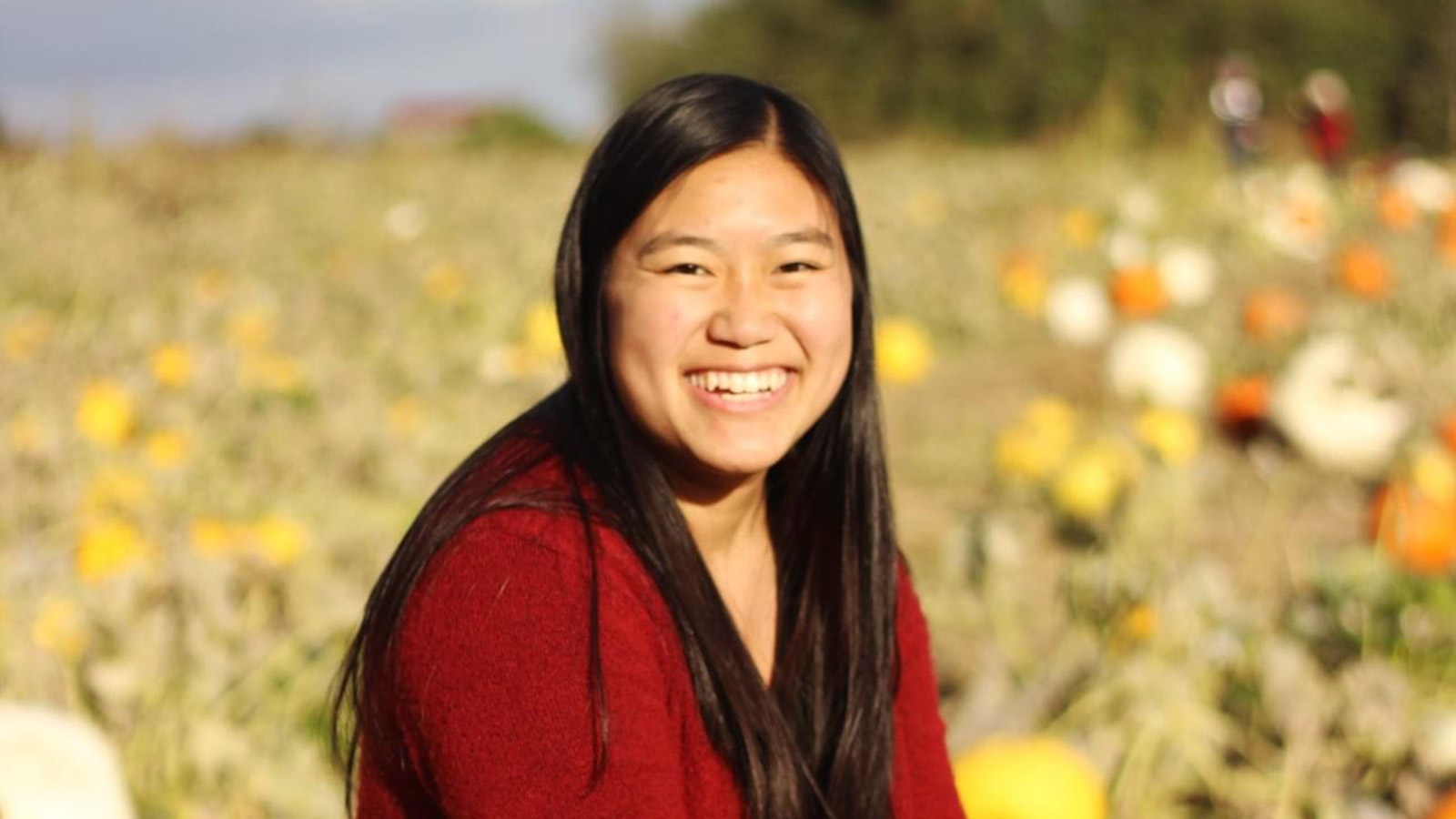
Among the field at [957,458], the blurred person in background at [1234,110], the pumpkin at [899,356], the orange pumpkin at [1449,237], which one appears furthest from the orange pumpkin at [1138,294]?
the blurred person in background at [1234,110]

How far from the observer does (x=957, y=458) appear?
4602mm

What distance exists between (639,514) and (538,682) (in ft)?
0.82

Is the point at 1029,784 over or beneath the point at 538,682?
beneath

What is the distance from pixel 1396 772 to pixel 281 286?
471cm

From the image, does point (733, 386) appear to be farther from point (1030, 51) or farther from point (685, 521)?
point (1030, 51)

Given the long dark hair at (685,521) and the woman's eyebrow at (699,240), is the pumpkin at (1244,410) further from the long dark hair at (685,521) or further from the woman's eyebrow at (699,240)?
the woman's eyebrow at (699,240)

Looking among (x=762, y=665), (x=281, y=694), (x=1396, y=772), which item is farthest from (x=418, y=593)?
(x=1396, y=772)

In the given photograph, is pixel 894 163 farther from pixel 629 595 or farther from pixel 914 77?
pixel 914 77

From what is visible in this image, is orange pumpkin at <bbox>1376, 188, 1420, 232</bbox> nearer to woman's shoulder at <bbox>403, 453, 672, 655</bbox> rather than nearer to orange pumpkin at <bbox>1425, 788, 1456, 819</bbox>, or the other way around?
orange pumpkin at <bbox>1425, 788, 1456, 819</bbox>

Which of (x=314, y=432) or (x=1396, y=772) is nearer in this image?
(x=1396, y=772)

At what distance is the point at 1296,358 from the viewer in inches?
193

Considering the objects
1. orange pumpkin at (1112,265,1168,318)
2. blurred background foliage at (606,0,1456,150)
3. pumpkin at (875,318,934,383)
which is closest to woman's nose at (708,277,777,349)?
pumpkin at (875,318,934,383)

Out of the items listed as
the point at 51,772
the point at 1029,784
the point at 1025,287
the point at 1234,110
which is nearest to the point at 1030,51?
the point at 1234,110

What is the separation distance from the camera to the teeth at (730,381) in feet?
5.34
